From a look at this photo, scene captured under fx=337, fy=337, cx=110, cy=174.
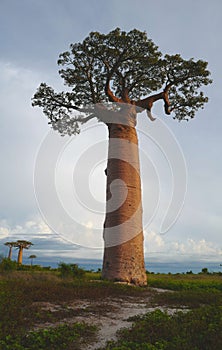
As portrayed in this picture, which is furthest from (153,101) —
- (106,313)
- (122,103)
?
(106,313)

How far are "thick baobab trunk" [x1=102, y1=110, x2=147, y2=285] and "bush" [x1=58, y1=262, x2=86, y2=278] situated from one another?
2.92 feet

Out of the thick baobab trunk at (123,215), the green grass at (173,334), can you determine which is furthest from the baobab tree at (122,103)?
the green grass at (173,334)

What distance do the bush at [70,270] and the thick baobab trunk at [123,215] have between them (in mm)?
890

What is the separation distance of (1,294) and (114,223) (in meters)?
6.47

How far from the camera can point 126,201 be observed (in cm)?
1237

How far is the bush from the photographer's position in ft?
37.6

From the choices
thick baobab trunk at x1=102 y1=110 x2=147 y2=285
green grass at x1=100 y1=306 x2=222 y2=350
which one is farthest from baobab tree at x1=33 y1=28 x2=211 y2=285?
green grass at x1=100 y1=306 x2=222 y2=350

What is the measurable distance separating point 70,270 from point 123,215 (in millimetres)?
2653

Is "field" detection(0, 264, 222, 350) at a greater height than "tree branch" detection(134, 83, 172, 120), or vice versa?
"tree branch" detection(134, 83, 172, 120)

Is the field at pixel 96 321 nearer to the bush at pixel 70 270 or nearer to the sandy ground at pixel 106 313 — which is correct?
the sandy ground at pixel 106 313

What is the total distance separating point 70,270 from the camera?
11648 mm

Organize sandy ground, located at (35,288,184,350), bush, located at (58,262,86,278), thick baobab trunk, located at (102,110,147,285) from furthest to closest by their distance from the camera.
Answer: thick baobab trunk, located at (102,110,147,285)
bush, located at (58,262,86,278)
sandy ground, located at (35,288,184,350)

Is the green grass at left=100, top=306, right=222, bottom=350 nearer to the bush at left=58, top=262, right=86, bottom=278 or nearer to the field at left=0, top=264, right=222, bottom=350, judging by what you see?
the field at left=0, top=264, right=222, bottom=350

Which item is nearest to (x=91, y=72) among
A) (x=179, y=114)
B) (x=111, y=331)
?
(x=179, y=114)
